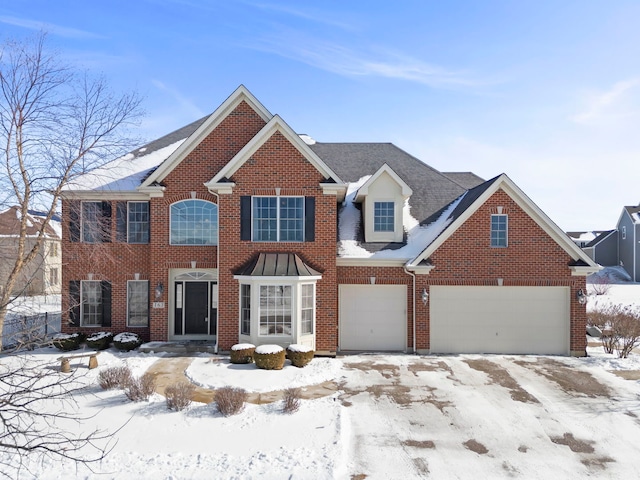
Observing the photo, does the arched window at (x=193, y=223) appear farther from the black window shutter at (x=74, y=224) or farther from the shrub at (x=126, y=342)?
the black window shutter at (x=74, y=224)

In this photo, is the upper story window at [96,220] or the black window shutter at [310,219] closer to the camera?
the black window shutter at [310,219]

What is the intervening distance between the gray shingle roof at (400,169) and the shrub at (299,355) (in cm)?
776

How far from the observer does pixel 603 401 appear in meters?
10.3

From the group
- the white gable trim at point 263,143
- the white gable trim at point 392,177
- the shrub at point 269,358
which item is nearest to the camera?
the shrub at point 269,358

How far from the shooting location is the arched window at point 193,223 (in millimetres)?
15531

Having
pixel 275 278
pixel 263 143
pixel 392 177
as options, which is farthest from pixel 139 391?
pixel 392 177

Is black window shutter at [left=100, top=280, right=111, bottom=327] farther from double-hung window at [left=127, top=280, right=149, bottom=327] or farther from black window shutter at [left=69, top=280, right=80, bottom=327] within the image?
black window shutter at [left=69, top=280, right=80, bottom=327]

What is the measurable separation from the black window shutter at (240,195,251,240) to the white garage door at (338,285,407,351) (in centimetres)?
411

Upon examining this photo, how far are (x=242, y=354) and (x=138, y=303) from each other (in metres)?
5.74

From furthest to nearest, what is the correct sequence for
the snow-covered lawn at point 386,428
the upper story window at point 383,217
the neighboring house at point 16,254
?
the upper story window at point 383,217
the neighboring house at point 16,254
the snow-covered lawn at point 386,428

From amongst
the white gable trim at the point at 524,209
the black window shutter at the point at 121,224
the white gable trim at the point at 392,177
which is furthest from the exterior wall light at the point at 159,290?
the white gable trim at the point at 524,209

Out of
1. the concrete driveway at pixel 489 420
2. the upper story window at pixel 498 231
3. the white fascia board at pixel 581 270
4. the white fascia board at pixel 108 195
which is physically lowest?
the concrete driveway at pixel 489 420

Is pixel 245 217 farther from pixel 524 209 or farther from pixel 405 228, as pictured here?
pixel 524 209

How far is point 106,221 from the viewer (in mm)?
16047
